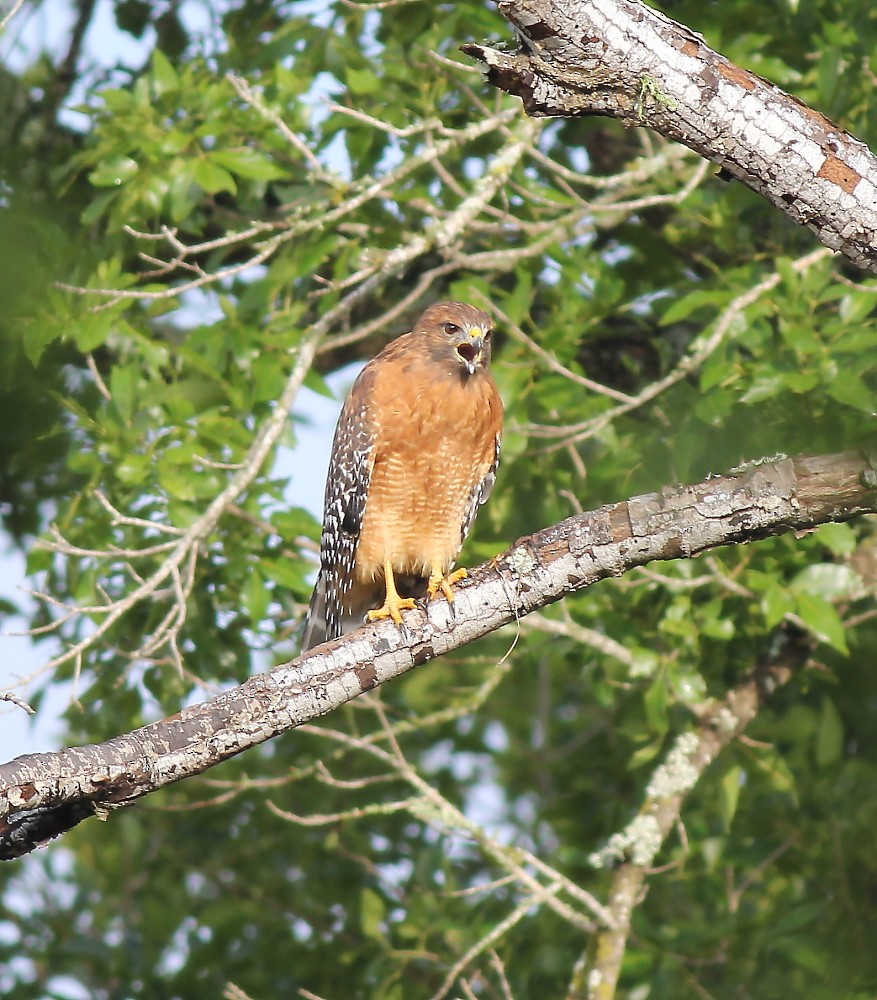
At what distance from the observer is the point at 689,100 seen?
→ 286 centimetres

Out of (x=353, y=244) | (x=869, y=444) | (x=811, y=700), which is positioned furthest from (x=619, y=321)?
(x=869, y=444)

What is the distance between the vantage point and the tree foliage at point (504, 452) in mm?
4797

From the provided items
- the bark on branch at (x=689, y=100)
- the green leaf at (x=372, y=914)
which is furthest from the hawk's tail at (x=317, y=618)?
the bark on branch at (x=689, y=100)

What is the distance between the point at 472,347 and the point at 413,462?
1.66ft

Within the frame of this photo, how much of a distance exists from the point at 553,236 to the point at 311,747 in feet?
10.1

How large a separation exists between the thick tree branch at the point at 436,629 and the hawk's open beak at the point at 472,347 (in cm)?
159

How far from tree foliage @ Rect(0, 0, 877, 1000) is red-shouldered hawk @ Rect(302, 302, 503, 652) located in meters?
0.15

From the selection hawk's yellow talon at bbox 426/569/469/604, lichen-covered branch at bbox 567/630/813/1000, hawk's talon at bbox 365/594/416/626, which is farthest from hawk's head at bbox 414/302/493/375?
lichen-covered branch at bbox 567/630/813/1000

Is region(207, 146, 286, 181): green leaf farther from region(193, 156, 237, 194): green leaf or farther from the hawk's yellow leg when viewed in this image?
the hawk's yellow leg

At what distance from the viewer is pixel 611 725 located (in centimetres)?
687

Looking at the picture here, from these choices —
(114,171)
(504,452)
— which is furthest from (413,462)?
(114,171)

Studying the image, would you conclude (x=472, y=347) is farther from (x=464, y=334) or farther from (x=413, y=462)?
(x=413, y=462)

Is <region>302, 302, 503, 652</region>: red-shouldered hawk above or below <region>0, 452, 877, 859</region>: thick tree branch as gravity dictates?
above

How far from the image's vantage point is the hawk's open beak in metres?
4.93
